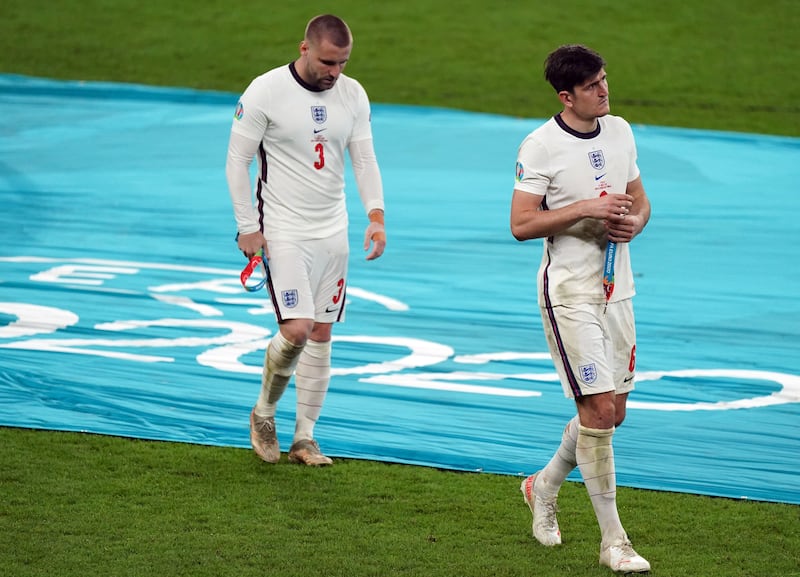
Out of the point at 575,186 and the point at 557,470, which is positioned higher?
the point at 575,186

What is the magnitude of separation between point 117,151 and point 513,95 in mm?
6061

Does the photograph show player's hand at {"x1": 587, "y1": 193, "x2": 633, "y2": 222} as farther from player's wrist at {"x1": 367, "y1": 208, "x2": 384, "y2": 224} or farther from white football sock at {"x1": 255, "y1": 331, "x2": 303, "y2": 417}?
white football sock at {"x1": 255, "y1": 331, "x2": 303, "y2": 417}

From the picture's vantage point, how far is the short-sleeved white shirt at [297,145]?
5867mm

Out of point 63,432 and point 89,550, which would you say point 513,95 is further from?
point 89,550

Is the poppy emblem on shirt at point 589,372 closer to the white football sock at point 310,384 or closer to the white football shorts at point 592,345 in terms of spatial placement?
the white football shorts at point 592,345

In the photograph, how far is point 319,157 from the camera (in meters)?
5.96

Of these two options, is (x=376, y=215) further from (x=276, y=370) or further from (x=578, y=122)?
(x=578, y=122)

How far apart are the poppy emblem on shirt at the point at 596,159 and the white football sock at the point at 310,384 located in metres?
1.91

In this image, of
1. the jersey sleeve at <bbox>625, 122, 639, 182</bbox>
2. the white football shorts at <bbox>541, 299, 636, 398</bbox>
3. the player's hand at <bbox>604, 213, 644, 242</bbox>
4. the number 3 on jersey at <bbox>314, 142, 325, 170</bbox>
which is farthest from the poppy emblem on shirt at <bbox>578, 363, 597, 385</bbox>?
the number 3 on jersey at <bbox>314, 142, 325, 170</bbox>

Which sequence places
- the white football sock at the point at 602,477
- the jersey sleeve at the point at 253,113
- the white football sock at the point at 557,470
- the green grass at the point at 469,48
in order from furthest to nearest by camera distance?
the green grass at the point at 469,48
the jersey sleeve at the point at 253,113
the white football sock at the point at 557,470
the white football sock at the point at 602,477

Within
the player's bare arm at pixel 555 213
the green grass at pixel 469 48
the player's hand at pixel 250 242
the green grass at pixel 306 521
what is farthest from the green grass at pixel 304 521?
the green grass at pixel 469 48

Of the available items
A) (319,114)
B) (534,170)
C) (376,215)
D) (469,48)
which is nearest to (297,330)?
(376,215)

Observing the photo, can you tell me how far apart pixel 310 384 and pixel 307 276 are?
0.55 m

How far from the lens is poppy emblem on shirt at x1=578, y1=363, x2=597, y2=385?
15.8 ft
